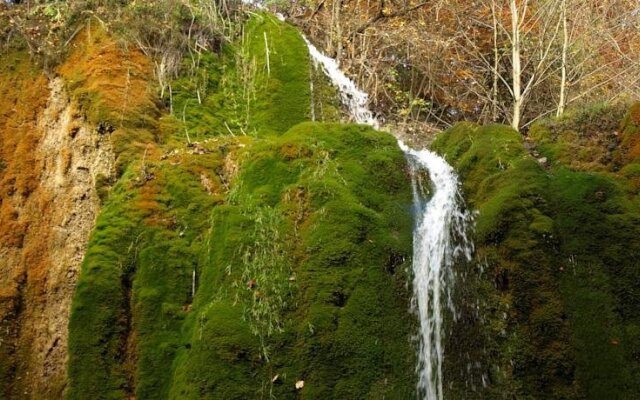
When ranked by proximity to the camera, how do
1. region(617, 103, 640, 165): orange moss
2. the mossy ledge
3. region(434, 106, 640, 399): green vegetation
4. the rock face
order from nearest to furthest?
region(434, 106, 640, 399): green vegetation
the mossy ledge
the rock face
region(617, 103, 640, 165): orange moss

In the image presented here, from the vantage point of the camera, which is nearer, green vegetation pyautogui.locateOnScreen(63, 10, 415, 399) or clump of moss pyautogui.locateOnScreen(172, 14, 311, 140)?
green vegetation pyautogui.locateOnScreen(63, 10, 415, 399)

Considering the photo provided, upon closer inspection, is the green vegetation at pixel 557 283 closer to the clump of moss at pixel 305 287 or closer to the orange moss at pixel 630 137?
the orange moss at pixel 630 137

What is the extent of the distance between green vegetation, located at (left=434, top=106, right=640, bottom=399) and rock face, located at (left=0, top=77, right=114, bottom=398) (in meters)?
4.87

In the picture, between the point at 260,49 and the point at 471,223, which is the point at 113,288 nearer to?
the point at 471,223

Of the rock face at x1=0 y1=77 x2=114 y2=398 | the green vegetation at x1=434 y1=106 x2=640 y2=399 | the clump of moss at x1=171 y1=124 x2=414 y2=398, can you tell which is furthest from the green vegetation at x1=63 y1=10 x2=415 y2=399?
the green vegetation at x1=434 y1=106 x2=640 y2=399

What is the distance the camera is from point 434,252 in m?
5.86

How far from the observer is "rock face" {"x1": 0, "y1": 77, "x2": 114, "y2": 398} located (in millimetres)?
6512

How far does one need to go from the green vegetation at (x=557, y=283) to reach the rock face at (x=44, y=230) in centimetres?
487

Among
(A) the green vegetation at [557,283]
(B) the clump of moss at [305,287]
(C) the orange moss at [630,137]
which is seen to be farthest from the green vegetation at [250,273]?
(C) the orange moss at [630,137]

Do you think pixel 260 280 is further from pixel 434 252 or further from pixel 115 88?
pixel 115 88

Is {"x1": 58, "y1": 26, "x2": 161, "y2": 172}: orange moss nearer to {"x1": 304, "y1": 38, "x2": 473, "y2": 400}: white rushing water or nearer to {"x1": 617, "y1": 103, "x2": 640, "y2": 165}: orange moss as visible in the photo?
{"x1": 304, "y1": 38, "x2": 473, "y2": 400}: white rushing water

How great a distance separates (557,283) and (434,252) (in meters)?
1.27

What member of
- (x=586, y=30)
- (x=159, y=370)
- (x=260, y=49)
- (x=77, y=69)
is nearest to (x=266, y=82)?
(x=260, y=49)

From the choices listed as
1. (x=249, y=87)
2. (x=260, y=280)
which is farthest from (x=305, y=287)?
→ (x=249, y=87)
